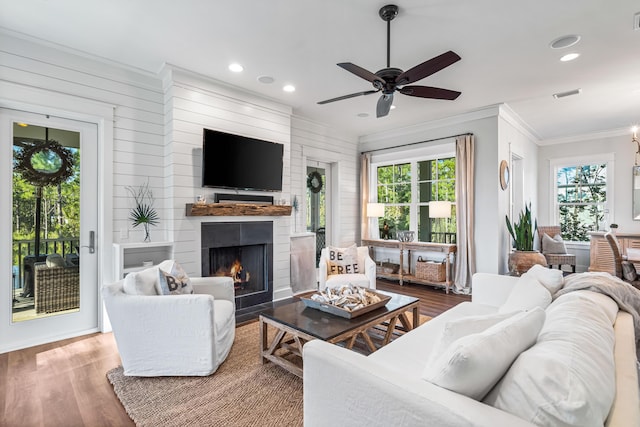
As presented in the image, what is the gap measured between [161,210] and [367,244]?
3720 mm

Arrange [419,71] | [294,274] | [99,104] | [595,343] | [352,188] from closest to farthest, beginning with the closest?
[595,343], [419,71], [99,104], [294,274], [352,188]

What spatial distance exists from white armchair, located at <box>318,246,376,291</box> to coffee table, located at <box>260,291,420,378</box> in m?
1.07

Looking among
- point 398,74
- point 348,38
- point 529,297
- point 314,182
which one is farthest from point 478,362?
point 314,182

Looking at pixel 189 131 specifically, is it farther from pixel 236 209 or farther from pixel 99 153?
pixel 236 209

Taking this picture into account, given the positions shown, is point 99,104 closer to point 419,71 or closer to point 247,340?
point 247,340

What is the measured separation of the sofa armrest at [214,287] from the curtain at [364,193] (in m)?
3.60

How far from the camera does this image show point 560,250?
5.68 metres

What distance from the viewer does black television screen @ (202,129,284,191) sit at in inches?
143

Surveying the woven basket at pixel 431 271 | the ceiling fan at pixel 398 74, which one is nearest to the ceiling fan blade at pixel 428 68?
the ceiling fan at pixel 398 74

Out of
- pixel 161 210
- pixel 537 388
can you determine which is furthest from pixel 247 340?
pixel 537 388

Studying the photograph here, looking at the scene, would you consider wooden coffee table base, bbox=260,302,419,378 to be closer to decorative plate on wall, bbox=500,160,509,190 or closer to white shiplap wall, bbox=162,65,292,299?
white shiplap wall, bbox=162,65,292,299

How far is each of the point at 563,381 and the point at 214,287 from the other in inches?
106

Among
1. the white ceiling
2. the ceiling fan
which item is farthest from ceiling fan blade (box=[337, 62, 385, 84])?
the white ceiling

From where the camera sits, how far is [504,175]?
473cm
